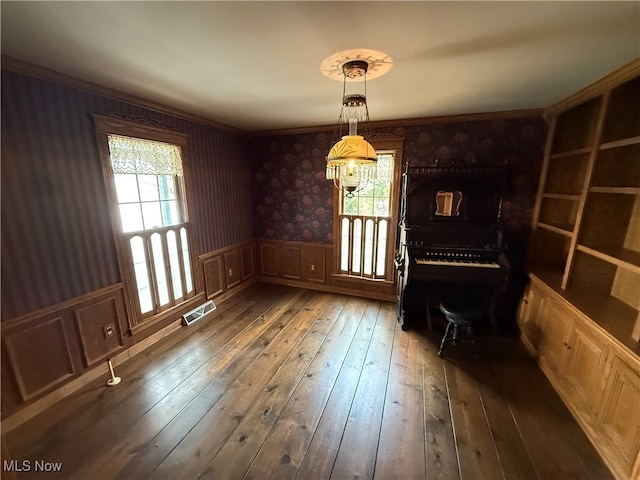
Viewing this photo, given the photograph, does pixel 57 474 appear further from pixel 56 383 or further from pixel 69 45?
pixel 69 45

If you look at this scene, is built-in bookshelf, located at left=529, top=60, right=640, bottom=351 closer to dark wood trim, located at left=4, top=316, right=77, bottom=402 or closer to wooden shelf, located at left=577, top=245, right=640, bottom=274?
wooden shelf, located at left=577, top=245, right=640, bottom=274

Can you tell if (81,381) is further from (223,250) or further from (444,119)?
(444,119)

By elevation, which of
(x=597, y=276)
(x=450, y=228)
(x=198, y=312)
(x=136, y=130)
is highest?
(x=136, y=130)

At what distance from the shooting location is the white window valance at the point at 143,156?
2277 mm

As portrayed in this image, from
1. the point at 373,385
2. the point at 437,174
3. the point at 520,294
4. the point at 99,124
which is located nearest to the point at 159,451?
the point at 373,385

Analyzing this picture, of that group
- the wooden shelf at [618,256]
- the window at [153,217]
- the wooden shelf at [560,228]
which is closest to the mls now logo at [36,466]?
the window at [153,217]

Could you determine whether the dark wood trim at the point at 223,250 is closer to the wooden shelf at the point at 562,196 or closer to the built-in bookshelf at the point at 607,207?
the built-in bookshelf at the point at 607,207

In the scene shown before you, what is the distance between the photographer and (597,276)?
2174mm

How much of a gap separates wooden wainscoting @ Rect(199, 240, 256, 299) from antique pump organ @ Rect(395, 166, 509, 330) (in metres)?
2.32

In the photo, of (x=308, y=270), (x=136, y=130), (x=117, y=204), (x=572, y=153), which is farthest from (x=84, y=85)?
(x=572, y=153)

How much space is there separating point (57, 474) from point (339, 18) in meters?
2.82

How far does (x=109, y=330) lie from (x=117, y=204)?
111 centimetres

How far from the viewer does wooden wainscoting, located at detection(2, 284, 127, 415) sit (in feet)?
5.77

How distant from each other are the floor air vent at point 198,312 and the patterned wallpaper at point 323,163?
1.36 metres
